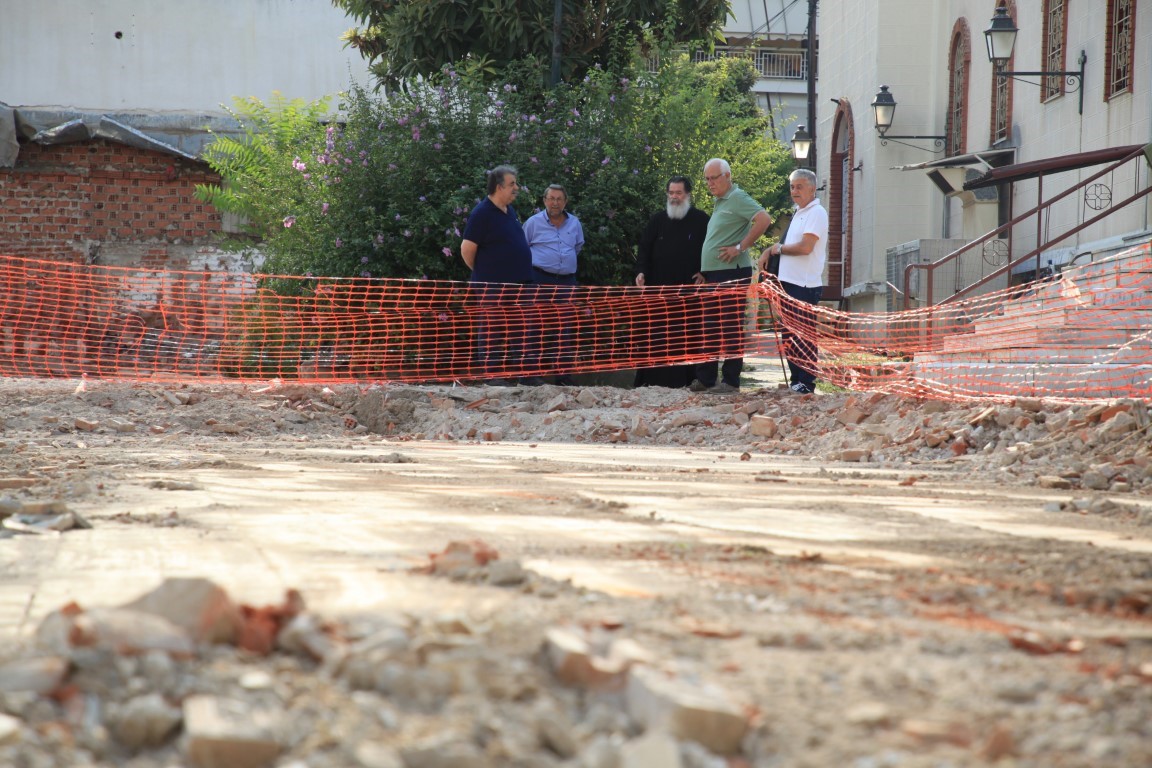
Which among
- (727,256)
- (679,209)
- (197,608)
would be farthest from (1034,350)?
(197,608)

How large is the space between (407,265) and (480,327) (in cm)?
167

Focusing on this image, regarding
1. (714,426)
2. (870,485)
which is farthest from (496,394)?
(870,485)

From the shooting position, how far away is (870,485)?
215 inches

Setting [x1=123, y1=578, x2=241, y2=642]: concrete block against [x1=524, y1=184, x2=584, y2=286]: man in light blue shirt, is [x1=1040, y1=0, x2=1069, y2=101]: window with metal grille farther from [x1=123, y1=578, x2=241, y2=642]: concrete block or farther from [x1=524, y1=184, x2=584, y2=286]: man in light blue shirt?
[x1=123, y1=578, x2=241, y2=642]: concrete block

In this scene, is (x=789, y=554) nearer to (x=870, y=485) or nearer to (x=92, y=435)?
(x=870, y=485)

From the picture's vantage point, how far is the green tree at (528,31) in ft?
46.2

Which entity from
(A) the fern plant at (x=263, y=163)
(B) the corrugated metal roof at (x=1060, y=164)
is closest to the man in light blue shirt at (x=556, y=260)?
(A) the fern plant at (x=263, y=163)

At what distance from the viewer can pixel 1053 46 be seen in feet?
52.7

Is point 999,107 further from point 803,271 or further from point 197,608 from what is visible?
point 197,608

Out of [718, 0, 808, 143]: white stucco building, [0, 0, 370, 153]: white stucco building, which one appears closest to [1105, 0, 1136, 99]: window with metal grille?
[0, 0, 370, 153]: white stucco building

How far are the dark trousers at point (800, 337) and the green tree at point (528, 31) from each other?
5.04m

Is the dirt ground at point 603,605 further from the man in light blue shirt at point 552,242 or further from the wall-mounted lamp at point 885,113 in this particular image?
the wall-mounted lamp at point 885,113

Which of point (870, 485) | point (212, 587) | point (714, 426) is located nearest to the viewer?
point (212, 587)

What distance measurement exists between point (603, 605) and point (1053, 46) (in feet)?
50.5
